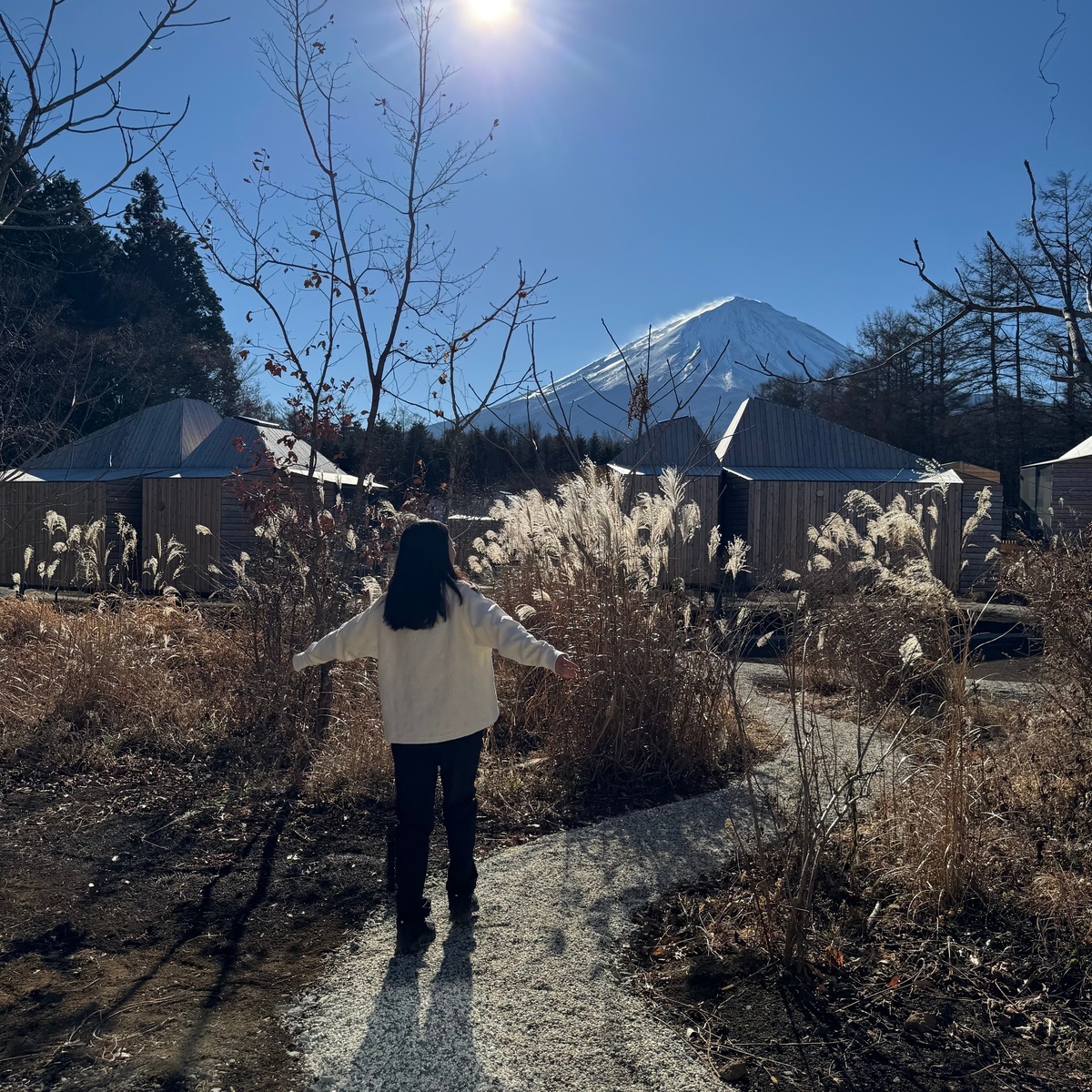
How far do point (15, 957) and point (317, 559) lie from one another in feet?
10.8

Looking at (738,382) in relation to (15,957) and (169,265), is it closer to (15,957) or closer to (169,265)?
(169,265)

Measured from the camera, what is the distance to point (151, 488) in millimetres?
19297

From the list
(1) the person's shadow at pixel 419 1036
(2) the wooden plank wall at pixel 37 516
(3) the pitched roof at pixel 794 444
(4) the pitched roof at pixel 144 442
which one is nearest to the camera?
(1) the person's shadow at pixel 419 1036

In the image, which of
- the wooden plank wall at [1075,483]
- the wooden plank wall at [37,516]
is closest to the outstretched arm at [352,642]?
the wooden plank wall at [37,516]

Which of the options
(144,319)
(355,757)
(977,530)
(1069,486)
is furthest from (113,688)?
(144,319)

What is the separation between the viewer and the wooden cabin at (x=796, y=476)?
65.2ft

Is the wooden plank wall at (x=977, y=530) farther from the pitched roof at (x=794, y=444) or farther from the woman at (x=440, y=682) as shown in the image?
the woman at (x=440, y=682)

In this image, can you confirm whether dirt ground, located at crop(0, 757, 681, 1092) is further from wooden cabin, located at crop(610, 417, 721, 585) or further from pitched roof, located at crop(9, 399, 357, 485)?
pitched roof, located at crop(9, 399, 357, 485)

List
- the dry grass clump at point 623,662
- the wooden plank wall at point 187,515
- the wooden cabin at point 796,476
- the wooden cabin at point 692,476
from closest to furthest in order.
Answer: the dry grass clump at point 623,662 → the wooden plank wall at point 187,515 → the wooden cabin at point 692,476 → the wooden cabin at point 796,476

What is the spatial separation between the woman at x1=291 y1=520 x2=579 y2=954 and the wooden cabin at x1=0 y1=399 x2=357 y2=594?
45.7ft

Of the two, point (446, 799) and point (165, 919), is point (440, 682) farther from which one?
point (165, 919)

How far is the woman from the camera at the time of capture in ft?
11.1

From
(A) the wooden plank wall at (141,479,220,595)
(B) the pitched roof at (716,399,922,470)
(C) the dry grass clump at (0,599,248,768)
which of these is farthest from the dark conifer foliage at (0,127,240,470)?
(C) the dry grass clump at (0,599,248,768)

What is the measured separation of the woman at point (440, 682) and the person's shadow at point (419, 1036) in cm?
39
